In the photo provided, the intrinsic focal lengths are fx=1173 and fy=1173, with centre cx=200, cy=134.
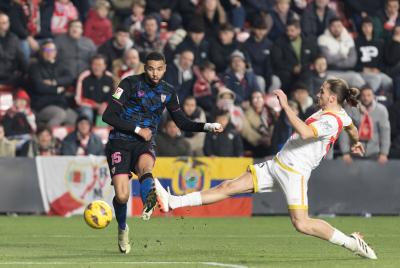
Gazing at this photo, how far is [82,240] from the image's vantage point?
1466 centimetres

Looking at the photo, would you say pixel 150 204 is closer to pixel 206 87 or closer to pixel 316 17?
pixel 206 87

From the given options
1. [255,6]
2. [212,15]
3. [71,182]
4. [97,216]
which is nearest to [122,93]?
[97,216]

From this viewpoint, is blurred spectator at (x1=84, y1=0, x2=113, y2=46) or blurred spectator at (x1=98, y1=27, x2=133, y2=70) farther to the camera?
blurred spectator at (x1=84, y1=0, x2=113, y2=46)

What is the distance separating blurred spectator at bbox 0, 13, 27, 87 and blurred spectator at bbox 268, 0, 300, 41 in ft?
17.4

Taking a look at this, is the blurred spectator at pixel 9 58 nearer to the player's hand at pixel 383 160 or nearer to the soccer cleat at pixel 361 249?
the player's hand at pixel 383 160

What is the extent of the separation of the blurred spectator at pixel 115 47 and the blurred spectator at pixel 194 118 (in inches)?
80.4

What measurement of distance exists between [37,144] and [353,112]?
577cm

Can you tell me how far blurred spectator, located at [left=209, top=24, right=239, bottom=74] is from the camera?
22594 millimetres

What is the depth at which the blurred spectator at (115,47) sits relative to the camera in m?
22.1

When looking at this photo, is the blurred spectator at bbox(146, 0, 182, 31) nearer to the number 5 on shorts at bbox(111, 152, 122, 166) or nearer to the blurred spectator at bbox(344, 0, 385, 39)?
the blurred spectator at bbox(344, 0, 385, 39)

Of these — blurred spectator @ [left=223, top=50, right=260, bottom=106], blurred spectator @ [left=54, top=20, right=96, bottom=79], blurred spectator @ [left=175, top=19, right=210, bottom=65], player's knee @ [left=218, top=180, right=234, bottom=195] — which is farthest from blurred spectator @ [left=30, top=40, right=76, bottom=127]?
player's knee @ [left=218, top=180, right=234, bottom=195]

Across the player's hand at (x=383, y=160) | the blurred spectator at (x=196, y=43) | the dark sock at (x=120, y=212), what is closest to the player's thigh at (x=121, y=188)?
the dark sock at (x=120, y=212)

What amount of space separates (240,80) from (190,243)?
840cm

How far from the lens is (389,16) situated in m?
24.5
